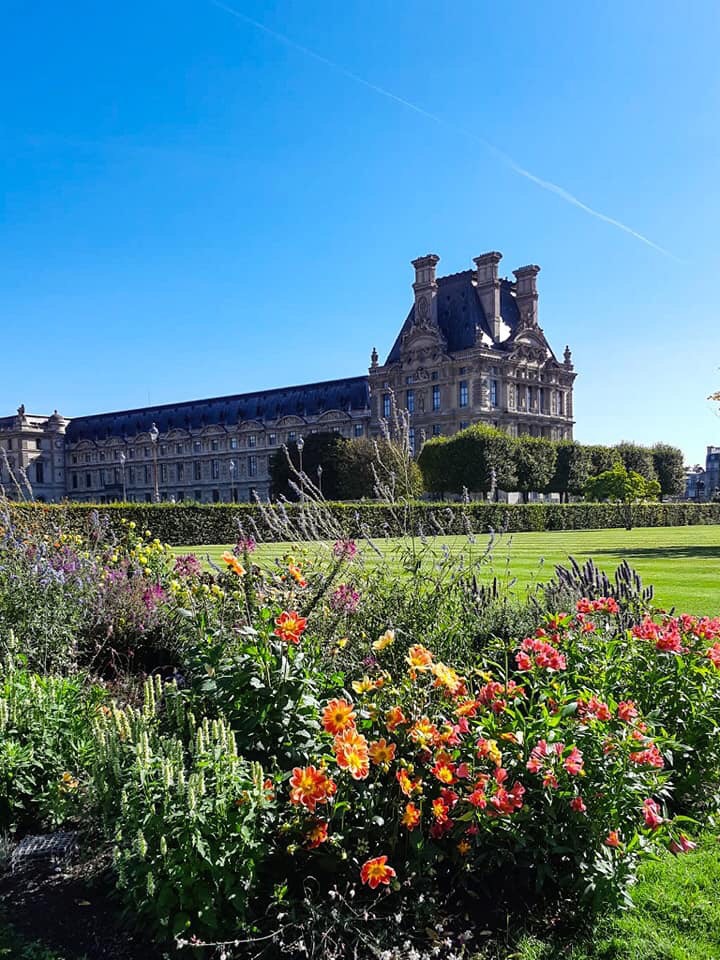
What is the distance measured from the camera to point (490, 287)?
71.2m

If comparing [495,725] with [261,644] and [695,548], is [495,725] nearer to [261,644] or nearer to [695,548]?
[261,644]

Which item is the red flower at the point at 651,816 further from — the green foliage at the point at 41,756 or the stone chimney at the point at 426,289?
the stone chimney at the point at 426,289

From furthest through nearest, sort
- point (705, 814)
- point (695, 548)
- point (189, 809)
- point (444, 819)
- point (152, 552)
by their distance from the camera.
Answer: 1. point (695, 548)
2. point (152, 552)
3. point (705, 814)
4. point (444, 819)
5. point (189, 809)

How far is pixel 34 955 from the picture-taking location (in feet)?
8.36

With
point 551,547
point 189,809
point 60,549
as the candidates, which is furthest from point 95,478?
point 189,809

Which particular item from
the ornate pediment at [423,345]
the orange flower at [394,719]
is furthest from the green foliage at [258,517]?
the ornate pediment at [423,345]

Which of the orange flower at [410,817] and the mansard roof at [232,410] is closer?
the orange flower at [410,817]

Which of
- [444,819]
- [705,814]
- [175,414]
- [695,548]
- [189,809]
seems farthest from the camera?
[175,414]

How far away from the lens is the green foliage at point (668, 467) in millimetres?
70438

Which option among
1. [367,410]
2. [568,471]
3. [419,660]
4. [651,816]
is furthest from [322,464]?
[651,816]

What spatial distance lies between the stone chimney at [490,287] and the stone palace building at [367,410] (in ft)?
0.35

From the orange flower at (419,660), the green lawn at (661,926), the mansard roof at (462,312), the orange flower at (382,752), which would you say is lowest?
the green lawn at (661,926)

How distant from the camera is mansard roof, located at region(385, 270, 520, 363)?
235ft

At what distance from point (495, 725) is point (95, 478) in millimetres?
106225
